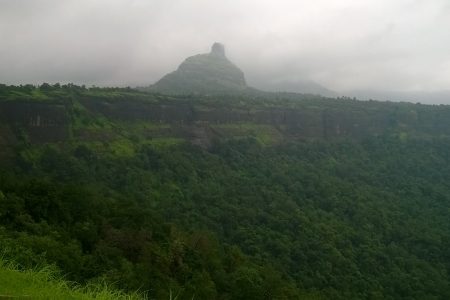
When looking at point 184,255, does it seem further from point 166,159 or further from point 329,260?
point 166,159

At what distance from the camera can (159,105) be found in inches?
3130

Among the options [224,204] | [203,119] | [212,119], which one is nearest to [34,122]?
[224,204]

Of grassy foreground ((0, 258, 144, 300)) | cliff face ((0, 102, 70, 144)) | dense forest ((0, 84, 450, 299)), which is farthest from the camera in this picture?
cliff face ((0, 102, 70, 144))

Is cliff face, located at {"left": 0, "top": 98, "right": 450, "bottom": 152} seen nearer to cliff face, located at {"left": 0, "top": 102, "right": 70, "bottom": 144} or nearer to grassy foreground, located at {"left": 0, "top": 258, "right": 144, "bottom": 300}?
cliff face, located at {"left": 0, "top": 102, "right": 70, "bottom": 144}

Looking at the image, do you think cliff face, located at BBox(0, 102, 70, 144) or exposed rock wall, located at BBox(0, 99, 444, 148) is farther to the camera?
exposed rock wall, located at BBox(0, 99, 444, 148)

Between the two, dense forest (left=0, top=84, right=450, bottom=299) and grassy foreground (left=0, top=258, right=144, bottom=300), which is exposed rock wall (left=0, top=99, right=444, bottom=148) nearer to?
dense forest (left=0, top=84, right=450, bottom=299)

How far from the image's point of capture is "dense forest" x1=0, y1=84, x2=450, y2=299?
28.0m

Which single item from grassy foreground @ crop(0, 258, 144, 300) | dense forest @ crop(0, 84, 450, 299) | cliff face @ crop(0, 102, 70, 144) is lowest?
dense forest @ crop(0, 84, 450, 299)

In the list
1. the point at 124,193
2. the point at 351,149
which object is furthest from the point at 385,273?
the point at 351,149

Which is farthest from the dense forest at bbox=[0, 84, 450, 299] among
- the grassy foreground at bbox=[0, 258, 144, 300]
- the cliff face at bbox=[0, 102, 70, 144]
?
the grassy foreground at bbox=[0, 258, 144, 300]

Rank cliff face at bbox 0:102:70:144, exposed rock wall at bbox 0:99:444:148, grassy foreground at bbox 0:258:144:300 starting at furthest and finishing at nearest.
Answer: exposed rock wall at bbox 0:99:444:148, cliff face at bbox 0:102:70:144, grassy foreground at bbox 0:258:144:300

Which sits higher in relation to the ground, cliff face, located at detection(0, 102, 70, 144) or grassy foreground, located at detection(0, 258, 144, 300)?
grassy foreground, located at detection(0, 258, 144, 300)

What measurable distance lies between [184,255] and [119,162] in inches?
1321

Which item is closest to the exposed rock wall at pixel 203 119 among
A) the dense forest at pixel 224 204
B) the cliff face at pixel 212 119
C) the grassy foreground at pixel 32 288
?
the cliff face at pixel 212 119
